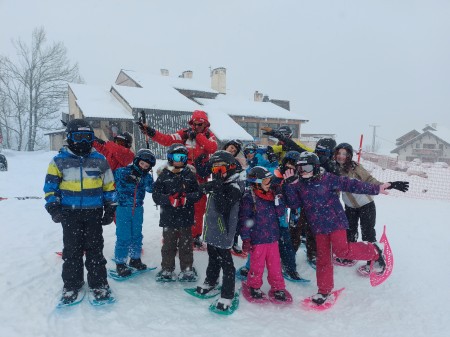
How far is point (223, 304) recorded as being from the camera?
3.37 meters

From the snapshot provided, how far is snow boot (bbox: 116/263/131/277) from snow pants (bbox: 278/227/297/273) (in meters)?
2.07

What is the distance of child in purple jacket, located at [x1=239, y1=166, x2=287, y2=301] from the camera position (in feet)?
11.8

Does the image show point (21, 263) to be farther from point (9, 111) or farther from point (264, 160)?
point (9, 111)

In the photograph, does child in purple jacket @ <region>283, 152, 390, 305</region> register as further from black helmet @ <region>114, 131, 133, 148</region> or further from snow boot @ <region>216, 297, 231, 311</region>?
black helmet @ <region>114, 131, 133, 148</region>

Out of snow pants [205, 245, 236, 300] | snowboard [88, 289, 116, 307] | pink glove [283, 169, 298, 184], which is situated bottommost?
snowboard [88, 289, 116, 307]

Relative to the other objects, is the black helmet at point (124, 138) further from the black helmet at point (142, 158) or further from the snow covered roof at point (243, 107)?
the snow covered roof at point (243, 107)

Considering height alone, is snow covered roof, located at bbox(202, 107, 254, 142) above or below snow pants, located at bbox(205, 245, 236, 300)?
above

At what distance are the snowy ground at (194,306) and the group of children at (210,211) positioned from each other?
0.22 m

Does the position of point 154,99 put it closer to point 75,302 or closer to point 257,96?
point 257,96

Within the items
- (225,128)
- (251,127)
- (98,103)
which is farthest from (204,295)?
(251,127)

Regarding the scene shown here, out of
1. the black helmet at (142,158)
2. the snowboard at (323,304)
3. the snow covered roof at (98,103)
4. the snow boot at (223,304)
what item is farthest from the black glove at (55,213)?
the snow covered roof at (98,103)

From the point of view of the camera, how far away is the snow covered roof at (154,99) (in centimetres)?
2080

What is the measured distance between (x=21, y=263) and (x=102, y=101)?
20080 mm

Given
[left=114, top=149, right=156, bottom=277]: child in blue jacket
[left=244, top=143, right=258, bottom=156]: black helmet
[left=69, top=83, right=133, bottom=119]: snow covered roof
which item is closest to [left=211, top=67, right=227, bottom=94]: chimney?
[left=69, top=83, right=133, bottom=119]: snow covered roof
